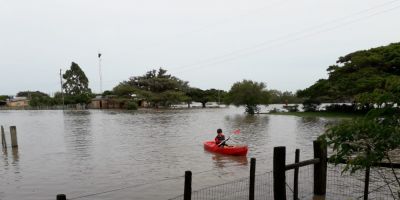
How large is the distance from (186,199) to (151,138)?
77.6ft

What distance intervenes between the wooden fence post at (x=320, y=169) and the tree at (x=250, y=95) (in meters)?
56.0

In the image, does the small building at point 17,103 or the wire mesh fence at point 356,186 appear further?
the small building at point 17,103

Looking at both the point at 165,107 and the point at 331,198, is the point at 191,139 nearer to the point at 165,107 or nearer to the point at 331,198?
the point at 331,198

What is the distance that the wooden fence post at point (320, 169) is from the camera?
9.69 metres

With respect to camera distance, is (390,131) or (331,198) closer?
(390,131)

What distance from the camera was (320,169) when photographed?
9914 mm

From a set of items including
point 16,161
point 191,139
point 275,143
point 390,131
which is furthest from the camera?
point 191,139

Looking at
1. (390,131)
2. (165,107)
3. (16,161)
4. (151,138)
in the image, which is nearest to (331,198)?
(390,131)

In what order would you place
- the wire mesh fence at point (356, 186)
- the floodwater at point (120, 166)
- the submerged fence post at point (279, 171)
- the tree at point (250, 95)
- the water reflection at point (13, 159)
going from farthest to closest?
the tree at point (250, 95)
the water reflection at point (13, 159)
the floodwater at point (120, 166)
the wire mesh fence at point (356, 186)
the submerged fence post at point (279, 171)

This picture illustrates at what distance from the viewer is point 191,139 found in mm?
29578

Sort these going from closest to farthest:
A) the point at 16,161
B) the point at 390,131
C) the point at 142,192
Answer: the point at 390,131 < the point at 142,192 < the point at 16,161

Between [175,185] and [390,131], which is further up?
[390,131]

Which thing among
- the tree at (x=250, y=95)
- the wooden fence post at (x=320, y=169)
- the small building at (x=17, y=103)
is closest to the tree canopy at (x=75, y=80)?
the small building at (x=17, y=103)

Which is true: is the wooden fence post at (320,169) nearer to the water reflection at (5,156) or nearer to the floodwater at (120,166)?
the floodwater at (120,166)
